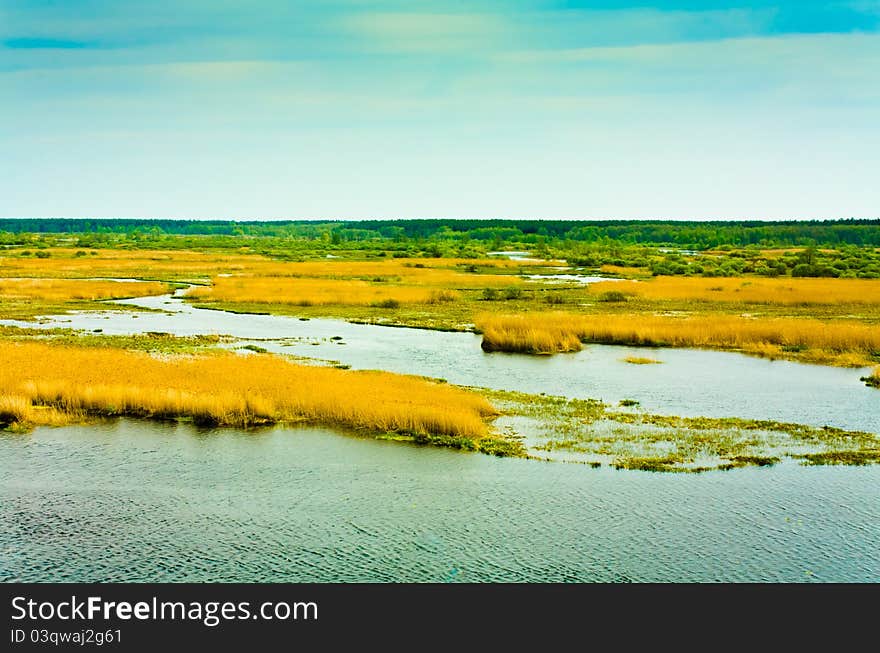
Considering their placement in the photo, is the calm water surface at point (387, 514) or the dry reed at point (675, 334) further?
the dry reed at point (675, 334)

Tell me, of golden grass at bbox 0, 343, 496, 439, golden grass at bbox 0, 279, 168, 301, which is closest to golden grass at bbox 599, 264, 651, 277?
golden grass at bbox 0, 279, 168, 301

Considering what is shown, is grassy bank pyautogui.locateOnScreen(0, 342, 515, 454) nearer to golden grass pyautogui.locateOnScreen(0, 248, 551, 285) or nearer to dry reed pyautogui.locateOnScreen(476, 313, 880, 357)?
dry reed pyautogui.locateOnScreen(476, 313, 880, 357)

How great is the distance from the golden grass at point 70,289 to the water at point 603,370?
13.3 meters

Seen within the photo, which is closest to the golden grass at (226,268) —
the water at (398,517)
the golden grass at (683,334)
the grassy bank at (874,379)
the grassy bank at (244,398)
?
the golden grass at (683,334)

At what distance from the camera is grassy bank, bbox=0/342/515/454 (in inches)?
1009

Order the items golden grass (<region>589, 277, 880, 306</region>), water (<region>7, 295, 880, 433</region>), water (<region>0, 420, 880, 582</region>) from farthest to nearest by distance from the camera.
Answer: golden grass (<region>589, 277, 880, 306</region>) → water (<region>7, 295, 880, 433</region>) → water (<region>0, 420, 880, 582</region>)

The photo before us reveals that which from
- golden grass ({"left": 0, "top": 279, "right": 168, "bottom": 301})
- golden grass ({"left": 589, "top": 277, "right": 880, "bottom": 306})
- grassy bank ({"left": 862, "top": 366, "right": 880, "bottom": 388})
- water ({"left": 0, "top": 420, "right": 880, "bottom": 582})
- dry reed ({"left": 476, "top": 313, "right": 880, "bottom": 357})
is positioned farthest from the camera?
golden grass ({"left": 589, "top": 277, "right": 880, "bottom": 306})

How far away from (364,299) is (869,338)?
32945 millimetres

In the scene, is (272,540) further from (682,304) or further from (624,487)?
(682,304)

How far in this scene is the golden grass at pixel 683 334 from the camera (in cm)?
4175

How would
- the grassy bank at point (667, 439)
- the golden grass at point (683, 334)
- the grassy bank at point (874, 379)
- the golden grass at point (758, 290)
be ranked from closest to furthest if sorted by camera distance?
the grassy bank at point (667, 439) < the grassy bank at point (874, 379) < the golden grass at point (683, 334) < the golden grass at point (758, 290)

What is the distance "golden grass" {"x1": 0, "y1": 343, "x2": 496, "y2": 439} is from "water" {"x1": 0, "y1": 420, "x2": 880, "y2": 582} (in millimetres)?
1685

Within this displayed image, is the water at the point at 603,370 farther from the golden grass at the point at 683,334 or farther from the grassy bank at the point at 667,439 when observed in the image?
the grassy bank at the point at 667,439
